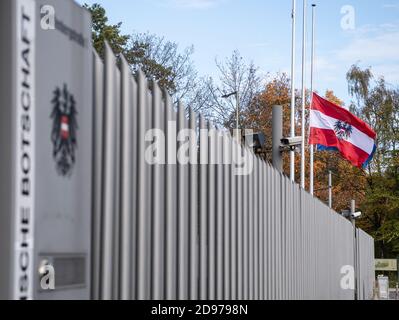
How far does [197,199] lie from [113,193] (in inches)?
61.4

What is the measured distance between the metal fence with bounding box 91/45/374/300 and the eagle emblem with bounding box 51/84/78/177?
0.46 m

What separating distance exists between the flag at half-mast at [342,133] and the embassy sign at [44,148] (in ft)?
57.1

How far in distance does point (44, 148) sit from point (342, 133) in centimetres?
1856

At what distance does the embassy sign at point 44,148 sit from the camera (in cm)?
344

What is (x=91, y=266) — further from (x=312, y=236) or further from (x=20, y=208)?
(x=312, y=236)

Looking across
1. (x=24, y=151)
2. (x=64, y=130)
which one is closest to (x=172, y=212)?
(x=64, y=130)

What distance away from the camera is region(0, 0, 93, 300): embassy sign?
3.44 metres

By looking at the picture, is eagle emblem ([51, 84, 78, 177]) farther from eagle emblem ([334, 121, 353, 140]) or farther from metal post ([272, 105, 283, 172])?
eagle emblem ([334, 121, 353, 140])

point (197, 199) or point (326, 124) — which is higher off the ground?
point (326, 124)

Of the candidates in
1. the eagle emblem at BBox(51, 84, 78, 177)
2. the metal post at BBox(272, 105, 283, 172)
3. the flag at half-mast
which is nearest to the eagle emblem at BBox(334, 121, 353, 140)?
the flag at half-mast

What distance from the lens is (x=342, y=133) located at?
21719 mm

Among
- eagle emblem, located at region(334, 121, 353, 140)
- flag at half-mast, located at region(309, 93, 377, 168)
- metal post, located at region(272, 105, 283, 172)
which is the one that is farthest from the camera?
eagle emblem, located at region(334, 121, 353, 140)
